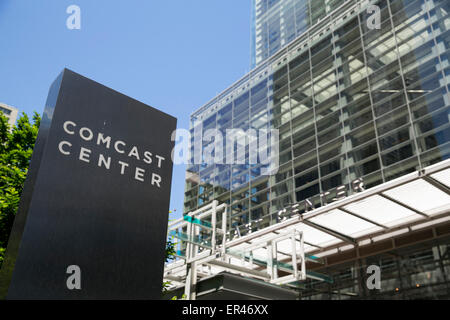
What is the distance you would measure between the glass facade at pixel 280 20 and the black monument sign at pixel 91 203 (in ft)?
110

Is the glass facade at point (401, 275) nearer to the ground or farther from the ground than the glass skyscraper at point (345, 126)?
nearer to the ground

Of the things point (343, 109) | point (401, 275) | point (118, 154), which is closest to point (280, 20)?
point (343, 109)

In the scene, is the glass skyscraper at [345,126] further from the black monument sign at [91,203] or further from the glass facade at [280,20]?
the black monument sign at [91,203]

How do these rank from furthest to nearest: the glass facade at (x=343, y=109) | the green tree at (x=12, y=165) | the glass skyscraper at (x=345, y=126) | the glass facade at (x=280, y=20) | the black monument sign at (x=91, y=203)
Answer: the glass facade at (x=280, y=20)
the glass facade at (x=343, y=109)
the glass skyscraper at (x=345, y=126)
the green tree at (x=12, y=165)
the black monument sign at (x=91, y=203)

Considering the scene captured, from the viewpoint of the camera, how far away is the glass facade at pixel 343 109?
23.4 metres

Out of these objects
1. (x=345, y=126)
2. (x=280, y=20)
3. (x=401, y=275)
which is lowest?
(x=401, y=275)

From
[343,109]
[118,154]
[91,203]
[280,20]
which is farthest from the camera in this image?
[280,20]

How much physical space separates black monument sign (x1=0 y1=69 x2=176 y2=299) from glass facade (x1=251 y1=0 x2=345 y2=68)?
110ft

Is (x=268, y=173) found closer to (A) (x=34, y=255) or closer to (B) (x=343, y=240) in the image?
(B) (x=343, y=240)

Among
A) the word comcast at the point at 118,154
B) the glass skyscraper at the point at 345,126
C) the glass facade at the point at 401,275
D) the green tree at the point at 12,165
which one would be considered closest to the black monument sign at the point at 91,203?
the word comcast at the point at 118,154

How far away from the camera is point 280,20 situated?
134 ft

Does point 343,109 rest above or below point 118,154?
above

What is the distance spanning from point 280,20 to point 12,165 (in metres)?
33.9

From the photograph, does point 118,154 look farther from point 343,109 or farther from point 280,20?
point 280,20
